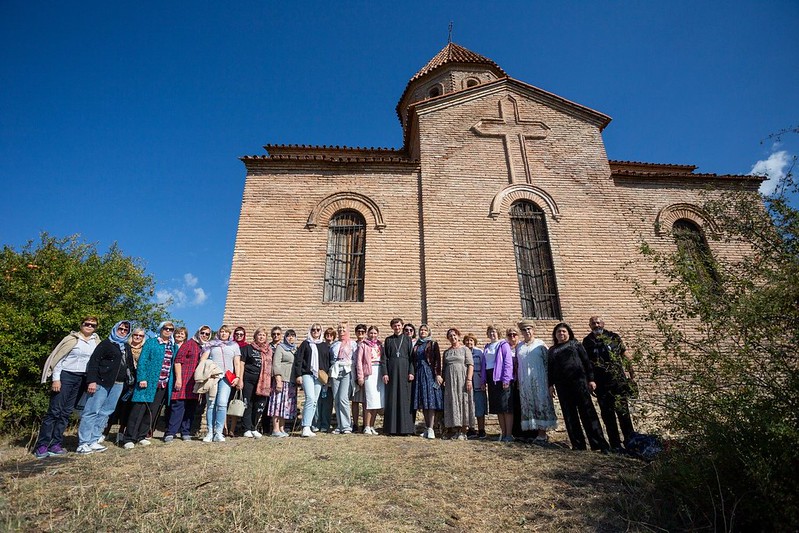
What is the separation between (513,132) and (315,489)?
10.2 m

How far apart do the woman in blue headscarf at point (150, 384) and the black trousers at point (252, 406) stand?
1058 millimetres

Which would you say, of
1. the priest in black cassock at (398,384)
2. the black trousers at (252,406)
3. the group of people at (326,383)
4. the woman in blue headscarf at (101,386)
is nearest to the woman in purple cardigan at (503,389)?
the group of people at (326,383)

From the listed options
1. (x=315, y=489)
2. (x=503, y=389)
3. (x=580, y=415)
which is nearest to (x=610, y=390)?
(x=580, y=415)

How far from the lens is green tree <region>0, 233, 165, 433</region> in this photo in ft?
23.4

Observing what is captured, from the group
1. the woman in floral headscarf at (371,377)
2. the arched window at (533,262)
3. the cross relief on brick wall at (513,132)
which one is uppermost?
the cross relief on brick wall at (513,132)

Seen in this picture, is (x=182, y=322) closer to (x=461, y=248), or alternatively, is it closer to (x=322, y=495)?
(x=461, y=248)

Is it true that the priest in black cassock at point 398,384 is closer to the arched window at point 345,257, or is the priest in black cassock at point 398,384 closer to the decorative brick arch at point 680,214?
the arched window at point 345,257

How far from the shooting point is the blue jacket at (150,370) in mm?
5332

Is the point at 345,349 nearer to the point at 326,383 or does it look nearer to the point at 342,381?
the point at 342,381

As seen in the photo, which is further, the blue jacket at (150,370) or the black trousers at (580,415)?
the blue jacket at (150,370)

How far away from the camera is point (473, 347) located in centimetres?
638

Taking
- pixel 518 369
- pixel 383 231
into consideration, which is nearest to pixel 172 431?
pixel 518 369

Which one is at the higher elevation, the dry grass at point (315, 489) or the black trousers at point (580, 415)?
the black trousers at point (580, 415)

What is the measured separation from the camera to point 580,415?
5164mm
